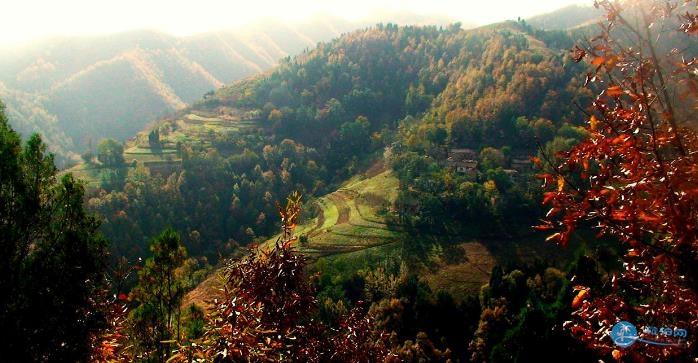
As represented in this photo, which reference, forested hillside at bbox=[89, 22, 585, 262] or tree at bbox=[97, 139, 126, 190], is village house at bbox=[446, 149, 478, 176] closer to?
forested hillside at bbox=[89, 22, 585, 262]

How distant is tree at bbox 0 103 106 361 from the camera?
10.2m

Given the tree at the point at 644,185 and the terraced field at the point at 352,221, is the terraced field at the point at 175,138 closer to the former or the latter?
the terraced field at the point at 352,221

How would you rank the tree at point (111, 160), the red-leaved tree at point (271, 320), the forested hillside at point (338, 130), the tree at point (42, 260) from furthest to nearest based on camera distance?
the tree at point (111, 160), the forested hillside at point (338, 130), the tree at point (42, 260), the red-leaved tree at point (271, 320)

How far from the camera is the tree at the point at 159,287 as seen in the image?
21.8m

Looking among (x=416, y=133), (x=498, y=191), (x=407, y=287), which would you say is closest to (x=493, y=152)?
(x=498, y=191)

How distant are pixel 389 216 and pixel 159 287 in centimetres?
6324

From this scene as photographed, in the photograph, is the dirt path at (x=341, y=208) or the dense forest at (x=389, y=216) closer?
the dense forest at (x=389, y=216)

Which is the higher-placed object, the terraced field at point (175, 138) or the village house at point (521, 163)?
the terraced field at point (175, 138)

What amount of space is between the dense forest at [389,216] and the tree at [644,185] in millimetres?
Answer: 32

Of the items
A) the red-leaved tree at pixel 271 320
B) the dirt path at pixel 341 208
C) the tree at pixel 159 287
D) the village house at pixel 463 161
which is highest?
the red-leaved tree at pixel 271 320

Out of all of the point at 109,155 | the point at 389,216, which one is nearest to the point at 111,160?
the point at 109,155

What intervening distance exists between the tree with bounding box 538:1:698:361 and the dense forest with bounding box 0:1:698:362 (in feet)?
0.10

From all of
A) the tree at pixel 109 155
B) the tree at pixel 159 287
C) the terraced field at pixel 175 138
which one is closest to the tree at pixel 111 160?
the tree at pixel 109 155

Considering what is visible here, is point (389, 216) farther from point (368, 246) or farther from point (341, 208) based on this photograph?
point (341, 208)
